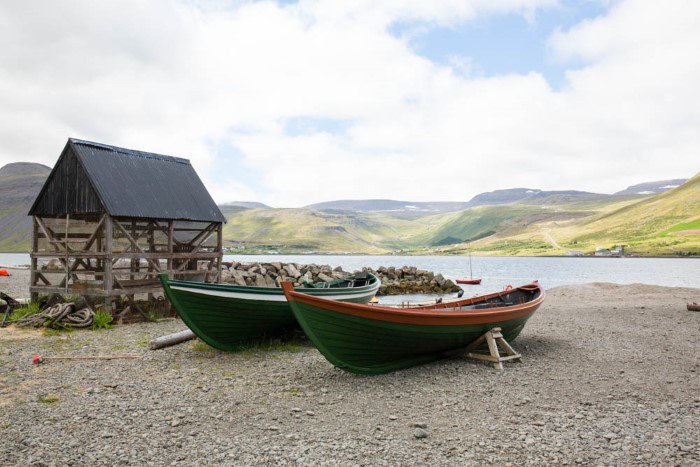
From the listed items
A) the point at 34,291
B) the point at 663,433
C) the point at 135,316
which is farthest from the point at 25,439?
the point at 34,291

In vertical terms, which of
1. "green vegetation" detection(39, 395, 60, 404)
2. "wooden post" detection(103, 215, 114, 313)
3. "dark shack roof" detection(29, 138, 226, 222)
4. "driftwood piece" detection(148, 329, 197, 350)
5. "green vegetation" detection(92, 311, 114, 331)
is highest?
"dark shack roof" detection(29, 138, 226, 222)

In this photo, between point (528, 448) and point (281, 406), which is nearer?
point (528, 448)

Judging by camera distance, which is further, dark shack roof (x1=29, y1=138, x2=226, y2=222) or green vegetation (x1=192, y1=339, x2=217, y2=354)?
dark shack roof (x1=29, y1=138, x2=226, y2=222)

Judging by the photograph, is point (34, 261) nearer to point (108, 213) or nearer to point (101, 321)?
point (108, 213)

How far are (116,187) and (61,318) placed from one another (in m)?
5.58

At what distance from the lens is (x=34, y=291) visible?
66.4 ft

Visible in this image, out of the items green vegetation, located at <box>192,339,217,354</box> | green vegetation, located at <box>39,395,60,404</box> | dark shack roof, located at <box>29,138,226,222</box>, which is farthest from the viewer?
dark shack roof, located at <box>29,138,226,222</box>

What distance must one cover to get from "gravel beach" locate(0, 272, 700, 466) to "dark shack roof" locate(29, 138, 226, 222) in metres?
5.97

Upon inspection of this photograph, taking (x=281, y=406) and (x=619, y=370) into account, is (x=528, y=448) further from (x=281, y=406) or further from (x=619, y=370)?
(x=619, y=370)

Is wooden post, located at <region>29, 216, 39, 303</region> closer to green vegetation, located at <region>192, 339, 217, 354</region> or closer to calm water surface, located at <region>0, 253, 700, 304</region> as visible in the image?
green vegetation, located at <region>192, 339, 217, 354</region>

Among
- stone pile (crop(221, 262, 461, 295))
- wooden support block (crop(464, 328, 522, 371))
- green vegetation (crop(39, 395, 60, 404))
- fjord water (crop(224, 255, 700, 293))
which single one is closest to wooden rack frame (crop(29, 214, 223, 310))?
stone pile (crop(221, 262, 461, 295))

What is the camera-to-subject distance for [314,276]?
40.5 meters

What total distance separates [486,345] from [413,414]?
5.57 meters

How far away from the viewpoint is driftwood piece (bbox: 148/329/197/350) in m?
14.7
